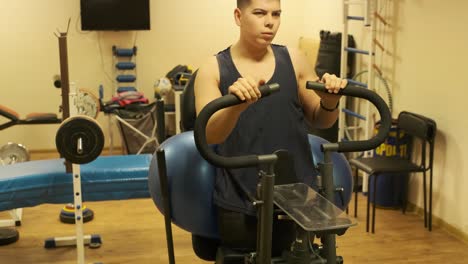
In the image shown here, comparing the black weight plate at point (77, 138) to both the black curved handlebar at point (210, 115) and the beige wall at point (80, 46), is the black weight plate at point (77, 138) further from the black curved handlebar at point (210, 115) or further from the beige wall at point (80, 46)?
the beige wall at point (80, 46)

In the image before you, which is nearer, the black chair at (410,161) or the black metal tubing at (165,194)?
the black metal tubing at (165,194)

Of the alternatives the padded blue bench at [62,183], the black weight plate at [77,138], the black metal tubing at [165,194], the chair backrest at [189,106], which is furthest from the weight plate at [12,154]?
the black metal tubing at [165,194]

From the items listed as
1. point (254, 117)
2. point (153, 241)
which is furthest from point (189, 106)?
point (153, 241)

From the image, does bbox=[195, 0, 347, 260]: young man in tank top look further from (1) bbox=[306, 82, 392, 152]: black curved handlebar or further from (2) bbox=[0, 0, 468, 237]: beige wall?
(2) bbox=[0, 0, 468, 237]: beige wall

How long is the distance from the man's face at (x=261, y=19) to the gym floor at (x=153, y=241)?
2.03 metres

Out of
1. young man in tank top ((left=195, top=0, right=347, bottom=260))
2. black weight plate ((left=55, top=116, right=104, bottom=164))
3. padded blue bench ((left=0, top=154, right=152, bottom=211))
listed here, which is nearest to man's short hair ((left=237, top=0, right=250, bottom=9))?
young man in tank top ((left=195, top=0, right=347, bottom=260))

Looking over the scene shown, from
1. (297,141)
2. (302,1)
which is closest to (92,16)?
(302,1)

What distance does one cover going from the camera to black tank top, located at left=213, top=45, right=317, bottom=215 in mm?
1845

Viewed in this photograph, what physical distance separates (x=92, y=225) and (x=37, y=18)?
105 inches

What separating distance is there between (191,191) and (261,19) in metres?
0.61

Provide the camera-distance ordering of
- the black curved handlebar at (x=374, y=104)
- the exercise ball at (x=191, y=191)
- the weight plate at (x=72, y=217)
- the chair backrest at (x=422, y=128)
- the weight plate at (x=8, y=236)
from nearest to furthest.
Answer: the black curved handlebar at (x=374, y=104)
the exercise ball at (x=191, y=191)
the weight plate at (x=8, y=236)
the chair backrest at (x=422, y=128)
the weight plate at (x=72, y=217)

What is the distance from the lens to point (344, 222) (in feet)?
4.71

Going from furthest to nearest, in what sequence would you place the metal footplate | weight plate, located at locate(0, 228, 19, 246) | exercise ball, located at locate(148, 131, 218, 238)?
weight plate, located at locate(0, 228, 19, 246) < exercise ball, located at locate(148, 131, 218, 238) < the metal footplate

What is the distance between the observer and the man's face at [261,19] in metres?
1.80
